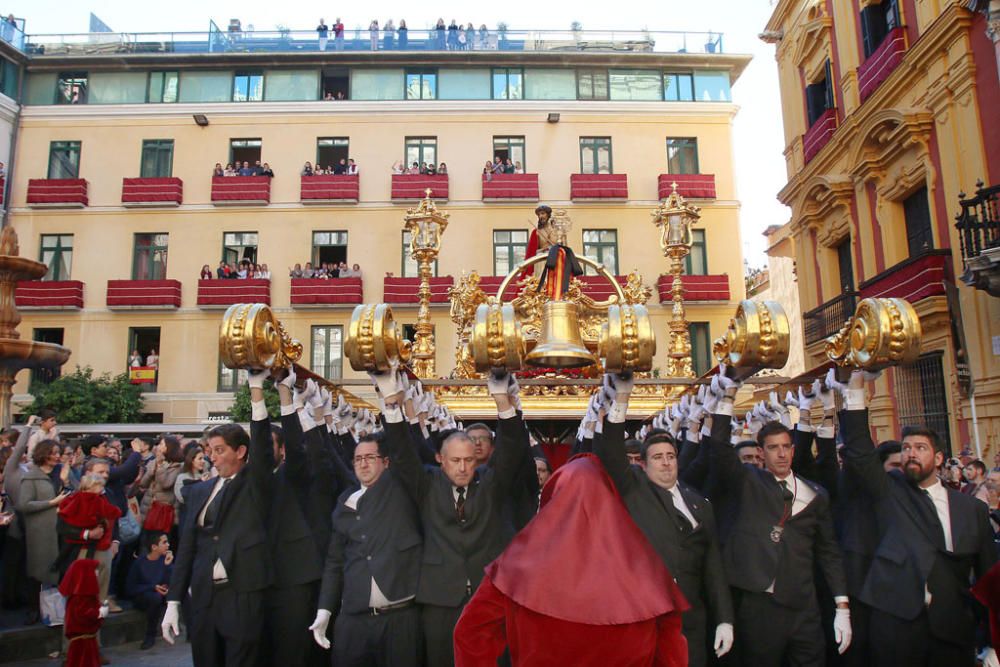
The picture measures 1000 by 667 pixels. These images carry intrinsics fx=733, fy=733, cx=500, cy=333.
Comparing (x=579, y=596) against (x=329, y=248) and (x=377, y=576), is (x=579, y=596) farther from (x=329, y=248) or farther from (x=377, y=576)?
(x=329, y=248)

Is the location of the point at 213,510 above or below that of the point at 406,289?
below

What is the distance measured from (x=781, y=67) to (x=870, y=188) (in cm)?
551

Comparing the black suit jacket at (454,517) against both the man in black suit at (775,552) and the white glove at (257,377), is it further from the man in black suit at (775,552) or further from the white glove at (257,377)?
the man in black suit at (775,552)

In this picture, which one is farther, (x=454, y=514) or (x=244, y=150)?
(x=244, y=150)

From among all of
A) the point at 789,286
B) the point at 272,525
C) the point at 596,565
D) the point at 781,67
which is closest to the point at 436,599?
the point at 272,525

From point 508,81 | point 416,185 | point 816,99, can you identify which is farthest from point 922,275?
point 508,81

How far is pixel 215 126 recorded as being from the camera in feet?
71.0

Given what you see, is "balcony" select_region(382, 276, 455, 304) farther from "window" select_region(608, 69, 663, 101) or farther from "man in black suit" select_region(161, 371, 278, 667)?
"man in black suit" select_region(161, 371, 278, 667)

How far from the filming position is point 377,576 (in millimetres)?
3789

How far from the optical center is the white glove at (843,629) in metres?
3.93

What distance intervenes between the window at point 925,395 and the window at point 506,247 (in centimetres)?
1112

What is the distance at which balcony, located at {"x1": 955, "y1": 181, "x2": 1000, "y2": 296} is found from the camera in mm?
8430

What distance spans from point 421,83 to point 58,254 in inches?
458

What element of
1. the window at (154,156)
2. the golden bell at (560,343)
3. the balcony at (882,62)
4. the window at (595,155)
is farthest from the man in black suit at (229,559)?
the window at (154,156)
